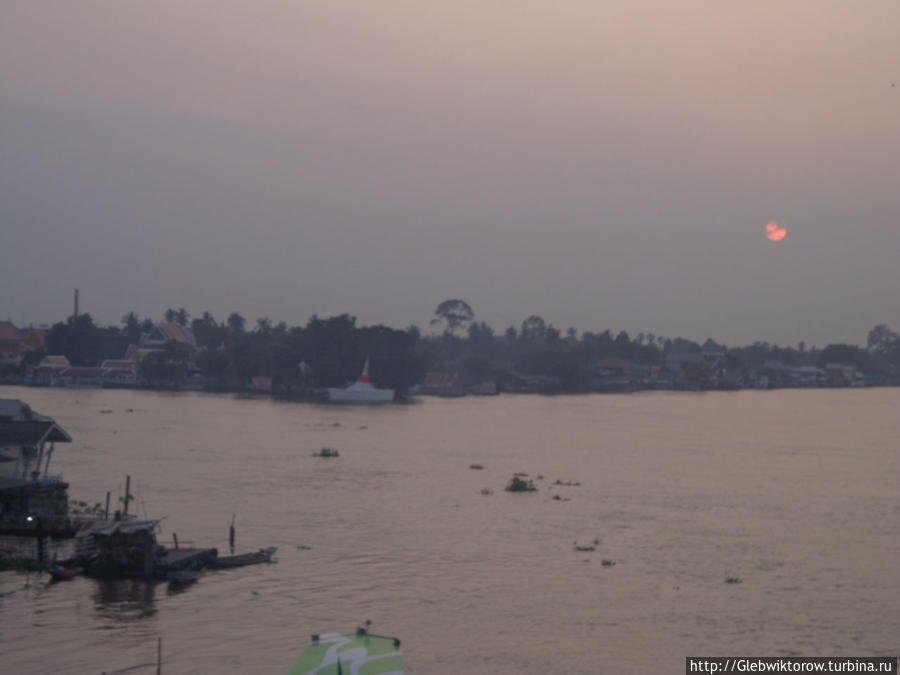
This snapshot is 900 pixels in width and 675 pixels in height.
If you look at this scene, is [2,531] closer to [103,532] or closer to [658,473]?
[103,532]

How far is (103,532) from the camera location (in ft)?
51.4

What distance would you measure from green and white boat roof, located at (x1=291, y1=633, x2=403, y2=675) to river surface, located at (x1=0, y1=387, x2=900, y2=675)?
4.40 meters

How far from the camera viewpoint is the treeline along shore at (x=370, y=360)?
89375 millimetres

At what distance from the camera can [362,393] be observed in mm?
83125

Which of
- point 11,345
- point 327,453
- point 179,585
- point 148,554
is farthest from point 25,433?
point 11,345

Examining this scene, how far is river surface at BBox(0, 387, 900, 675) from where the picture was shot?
13711 millimetres

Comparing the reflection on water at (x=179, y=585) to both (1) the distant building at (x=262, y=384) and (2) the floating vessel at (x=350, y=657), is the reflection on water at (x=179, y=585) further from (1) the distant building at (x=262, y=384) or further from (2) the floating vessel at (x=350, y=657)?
(1) the distant building at (x=262, y=384)

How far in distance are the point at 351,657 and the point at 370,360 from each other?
3133 inches

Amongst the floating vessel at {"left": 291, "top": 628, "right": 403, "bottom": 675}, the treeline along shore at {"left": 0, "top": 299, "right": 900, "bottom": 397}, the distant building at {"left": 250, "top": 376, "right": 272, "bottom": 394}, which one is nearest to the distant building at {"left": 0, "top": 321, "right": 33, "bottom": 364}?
the treeline along shore at {"left": 0, "top": 299, "right": 900, "bottom": 397}

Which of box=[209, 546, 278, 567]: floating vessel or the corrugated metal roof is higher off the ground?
the corrugated metal roof

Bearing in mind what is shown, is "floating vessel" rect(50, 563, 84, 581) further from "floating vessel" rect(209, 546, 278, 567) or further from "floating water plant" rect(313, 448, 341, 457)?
"floating water plant" rect(313, 448, 341, 457)

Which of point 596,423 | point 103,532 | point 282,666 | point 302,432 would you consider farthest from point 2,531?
point 596,423

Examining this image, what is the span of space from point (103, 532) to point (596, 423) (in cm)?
4773

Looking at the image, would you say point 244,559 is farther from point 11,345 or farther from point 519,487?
point 11,345
